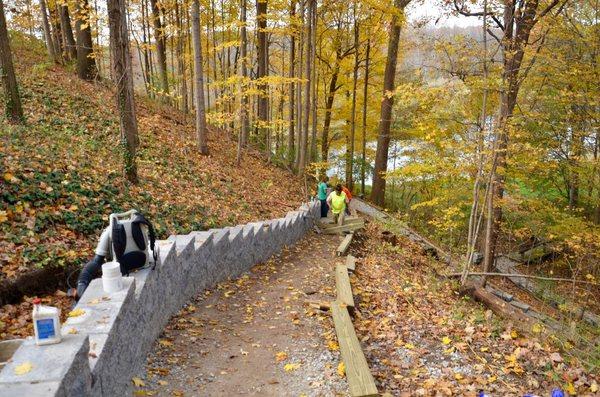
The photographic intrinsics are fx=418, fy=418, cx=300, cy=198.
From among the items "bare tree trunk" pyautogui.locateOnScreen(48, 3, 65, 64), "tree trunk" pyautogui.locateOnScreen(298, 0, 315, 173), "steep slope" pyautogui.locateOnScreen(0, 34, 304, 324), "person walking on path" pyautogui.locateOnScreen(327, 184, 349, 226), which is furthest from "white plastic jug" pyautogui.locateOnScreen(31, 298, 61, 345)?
"bare tree trunk" pyautogui.locateOnScreen(48, 3, 65, 64)

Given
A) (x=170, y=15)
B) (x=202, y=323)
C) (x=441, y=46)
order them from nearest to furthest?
(x=202, y=323), (x=441, y=46), (x=170, y=15)

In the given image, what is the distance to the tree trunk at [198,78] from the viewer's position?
46.5 ft

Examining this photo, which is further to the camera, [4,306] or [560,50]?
[560,50]

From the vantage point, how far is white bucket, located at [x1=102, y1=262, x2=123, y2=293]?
421 centimetres

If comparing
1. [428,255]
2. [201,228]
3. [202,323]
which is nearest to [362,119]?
[428,255]

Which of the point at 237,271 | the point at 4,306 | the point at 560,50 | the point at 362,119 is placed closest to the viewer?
the point at 4,306

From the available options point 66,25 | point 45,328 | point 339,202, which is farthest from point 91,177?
point 66,25

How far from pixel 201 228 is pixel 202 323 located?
3.64m

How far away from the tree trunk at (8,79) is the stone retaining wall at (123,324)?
6500 mm

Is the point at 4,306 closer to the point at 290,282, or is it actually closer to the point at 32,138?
the point at 290,282

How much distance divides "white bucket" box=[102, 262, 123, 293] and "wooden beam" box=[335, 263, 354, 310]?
13.1ft

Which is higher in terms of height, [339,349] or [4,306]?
[4,306]

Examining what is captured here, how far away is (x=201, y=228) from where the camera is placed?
981 cm

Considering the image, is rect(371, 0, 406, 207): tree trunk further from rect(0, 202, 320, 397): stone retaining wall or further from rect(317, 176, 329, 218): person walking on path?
rect(0, 202, 320, 397): stone retaining wall
